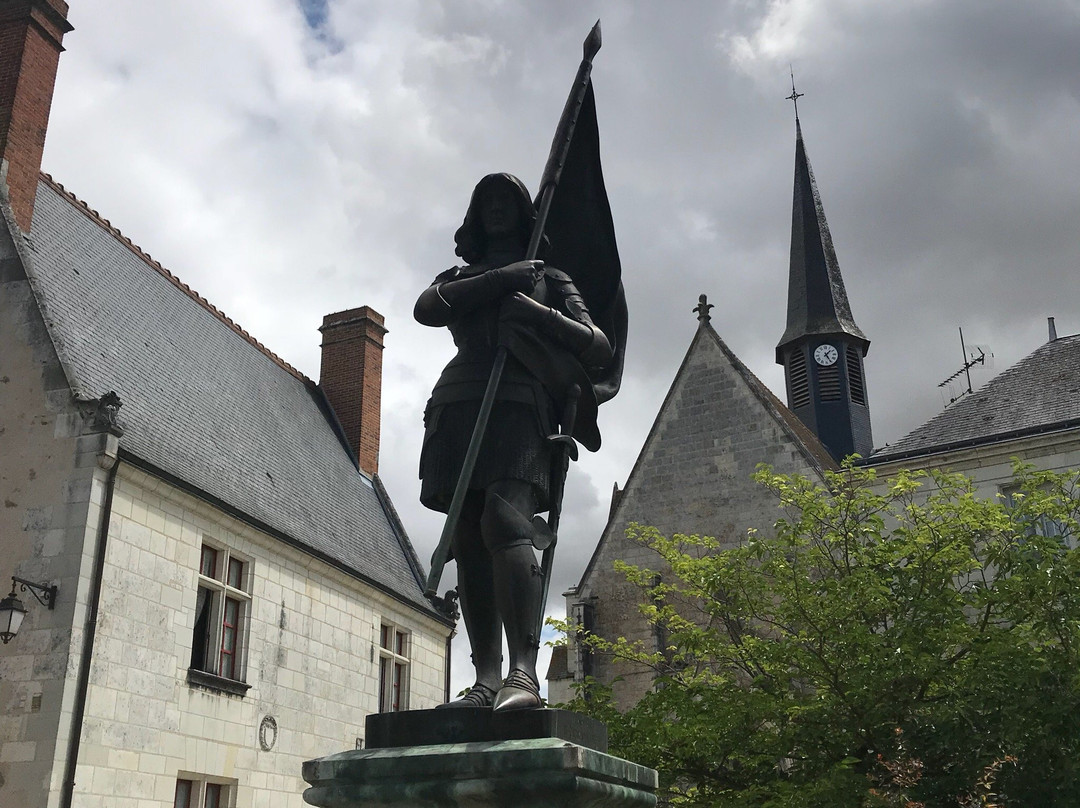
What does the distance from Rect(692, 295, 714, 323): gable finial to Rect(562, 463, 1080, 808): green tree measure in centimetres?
1136

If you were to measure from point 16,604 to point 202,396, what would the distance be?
22.8ft

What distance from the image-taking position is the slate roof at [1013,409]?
20.2 meters

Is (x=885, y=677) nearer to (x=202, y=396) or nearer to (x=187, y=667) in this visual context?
(x=187, y=667)

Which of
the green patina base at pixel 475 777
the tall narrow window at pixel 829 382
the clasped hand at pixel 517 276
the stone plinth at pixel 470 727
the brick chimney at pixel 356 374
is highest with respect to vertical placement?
the tall narrow window at pixel 829 382

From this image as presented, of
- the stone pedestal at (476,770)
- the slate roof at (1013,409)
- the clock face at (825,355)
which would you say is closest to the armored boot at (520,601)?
the stone pedestal at (476,770)

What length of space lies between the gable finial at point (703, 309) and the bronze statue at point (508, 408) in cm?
2114

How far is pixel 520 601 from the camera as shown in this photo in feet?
14.2

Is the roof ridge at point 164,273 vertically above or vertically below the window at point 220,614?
above

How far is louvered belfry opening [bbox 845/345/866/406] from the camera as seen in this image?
31.9 metres

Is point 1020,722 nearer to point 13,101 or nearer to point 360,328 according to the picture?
point 13,101

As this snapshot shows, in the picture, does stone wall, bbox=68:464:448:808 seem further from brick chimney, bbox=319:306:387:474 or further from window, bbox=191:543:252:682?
brick chimney, bbox=319:306:387:474

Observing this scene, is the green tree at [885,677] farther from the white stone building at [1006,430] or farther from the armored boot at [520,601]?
the armored boot at [520,601]

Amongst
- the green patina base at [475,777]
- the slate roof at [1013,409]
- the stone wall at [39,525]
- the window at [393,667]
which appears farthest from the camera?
the window at [393,667]

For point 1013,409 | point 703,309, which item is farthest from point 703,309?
point 1013,409
